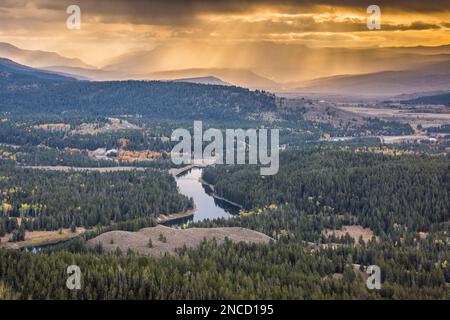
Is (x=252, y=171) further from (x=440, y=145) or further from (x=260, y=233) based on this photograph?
(x=440, y=145)

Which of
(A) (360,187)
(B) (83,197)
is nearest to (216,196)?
(B) (83,197)

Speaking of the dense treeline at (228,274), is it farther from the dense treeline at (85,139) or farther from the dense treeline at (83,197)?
the dense treeline at (85,139)

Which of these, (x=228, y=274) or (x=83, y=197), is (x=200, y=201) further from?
(x=228, y=274)

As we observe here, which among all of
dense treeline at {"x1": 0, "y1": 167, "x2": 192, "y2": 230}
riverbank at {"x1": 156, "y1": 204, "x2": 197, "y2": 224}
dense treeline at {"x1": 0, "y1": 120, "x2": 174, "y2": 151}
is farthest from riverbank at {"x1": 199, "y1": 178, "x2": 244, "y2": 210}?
dense treeline at {"x1": 0, "y1": 120, "x2": 174, "y2": 151}

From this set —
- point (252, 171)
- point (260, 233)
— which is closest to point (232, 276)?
point (260, 233)

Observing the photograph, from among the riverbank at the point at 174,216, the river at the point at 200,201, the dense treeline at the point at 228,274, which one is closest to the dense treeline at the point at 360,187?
the river at the point at 200,201
